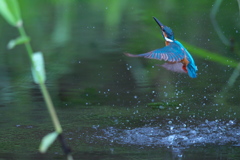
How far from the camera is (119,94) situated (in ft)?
8.84

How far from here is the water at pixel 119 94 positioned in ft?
6.64

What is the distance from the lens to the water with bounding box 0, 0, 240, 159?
2.02m

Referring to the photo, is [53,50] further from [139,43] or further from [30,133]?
[30,133]

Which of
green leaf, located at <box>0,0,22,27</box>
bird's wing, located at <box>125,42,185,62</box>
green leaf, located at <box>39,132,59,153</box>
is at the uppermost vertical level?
bird's wing, located at <box>125,42,185,62</box>

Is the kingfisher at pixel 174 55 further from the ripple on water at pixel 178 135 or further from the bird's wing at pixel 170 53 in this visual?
the ripple on water at pixel 178 135

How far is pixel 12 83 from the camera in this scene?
9.52 feet

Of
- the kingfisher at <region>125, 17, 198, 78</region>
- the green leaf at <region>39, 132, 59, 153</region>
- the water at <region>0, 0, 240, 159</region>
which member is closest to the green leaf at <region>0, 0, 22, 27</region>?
the green leaf at <region>39, 132, 59, 153</region>

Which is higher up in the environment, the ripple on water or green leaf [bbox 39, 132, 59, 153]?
the ripple on water

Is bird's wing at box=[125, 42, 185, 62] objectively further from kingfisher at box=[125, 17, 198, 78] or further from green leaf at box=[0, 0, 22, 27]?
green leaf at box=[0, 0, 22, 27]

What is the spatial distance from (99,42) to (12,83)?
949 mm

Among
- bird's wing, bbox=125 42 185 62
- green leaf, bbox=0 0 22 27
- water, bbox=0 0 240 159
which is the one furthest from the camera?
water, bbox=0 0 240 159

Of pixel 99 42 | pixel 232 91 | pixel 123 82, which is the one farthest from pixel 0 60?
pixel 232 91

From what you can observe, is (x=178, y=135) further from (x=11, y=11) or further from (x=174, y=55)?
(x=11, y=11)

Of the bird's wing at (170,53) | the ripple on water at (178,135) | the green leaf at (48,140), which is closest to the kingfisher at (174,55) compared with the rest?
the bird's wing at (170,53)
